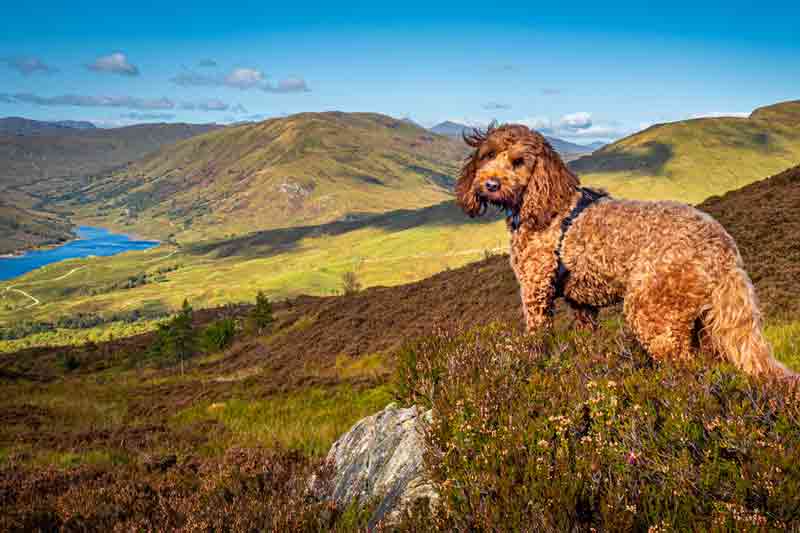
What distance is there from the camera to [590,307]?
6.19m

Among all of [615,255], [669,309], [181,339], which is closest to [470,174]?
[615,255]

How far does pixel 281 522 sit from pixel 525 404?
2.02 metres

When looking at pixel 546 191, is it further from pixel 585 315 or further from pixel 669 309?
pixel 669 309

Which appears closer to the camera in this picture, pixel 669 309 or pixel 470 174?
pixel 669 309

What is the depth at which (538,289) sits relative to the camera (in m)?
5.92

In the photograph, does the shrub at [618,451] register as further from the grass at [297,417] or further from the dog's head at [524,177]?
the grass at [297,417]

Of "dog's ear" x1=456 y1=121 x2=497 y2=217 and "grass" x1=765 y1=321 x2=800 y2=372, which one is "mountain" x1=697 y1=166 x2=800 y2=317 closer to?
"grass" x1=765 y1=321 x2=800 y2=372

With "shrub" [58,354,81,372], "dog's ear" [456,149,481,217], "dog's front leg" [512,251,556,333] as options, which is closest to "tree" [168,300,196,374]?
"shrub" [58,354,81,372]

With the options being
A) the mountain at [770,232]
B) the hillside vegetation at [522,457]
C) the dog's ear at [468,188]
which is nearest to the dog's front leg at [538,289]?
the hillside vegetation at [522,457]

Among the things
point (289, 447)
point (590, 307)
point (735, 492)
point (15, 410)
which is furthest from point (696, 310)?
point (15, 410)

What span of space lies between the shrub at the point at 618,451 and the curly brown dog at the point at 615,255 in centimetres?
43

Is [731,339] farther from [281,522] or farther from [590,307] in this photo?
[281,522]

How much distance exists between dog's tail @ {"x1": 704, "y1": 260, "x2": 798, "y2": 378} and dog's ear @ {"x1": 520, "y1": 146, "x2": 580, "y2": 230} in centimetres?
197

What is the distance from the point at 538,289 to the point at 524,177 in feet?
4.53
